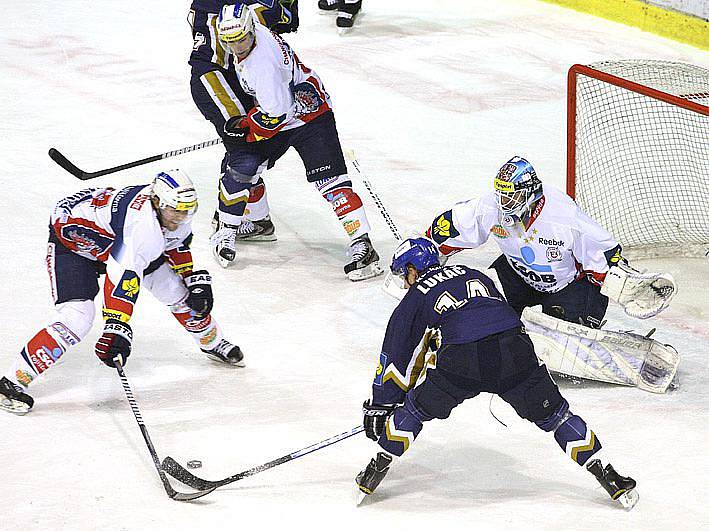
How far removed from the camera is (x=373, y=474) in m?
3.26

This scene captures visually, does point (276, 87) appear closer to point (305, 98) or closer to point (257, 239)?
point (305, 98)

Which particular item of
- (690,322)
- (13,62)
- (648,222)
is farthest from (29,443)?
(13,62)

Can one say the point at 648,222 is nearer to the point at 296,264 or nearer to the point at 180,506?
the point at 296,264

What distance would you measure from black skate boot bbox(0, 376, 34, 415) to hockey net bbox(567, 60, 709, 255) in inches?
96.3

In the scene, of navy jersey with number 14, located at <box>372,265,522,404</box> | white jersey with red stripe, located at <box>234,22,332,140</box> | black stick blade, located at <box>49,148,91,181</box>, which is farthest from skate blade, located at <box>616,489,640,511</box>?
black stick blade, located at <box>49,148,91,181</box>

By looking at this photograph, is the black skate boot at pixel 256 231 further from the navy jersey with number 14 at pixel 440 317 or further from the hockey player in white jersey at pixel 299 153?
the navy jersey with number 14 at pixel 440 317

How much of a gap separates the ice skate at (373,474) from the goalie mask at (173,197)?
0.97m

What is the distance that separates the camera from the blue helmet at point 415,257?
3225 mm

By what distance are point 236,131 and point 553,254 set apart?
5.28ft

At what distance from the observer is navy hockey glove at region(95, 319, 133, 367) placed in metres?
3.53

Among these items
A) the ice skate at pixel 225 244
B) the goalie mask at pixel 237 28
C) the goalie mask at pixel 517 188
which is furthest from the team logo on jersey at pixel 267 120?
the goalie mask at pixel 517 188

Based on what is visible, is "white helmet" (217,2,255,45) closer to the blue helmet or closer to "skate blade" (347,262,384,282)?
"skate blade" (347,262,384,282)

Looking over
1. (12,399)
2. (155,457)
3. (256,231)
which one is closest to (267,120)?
(256,231)

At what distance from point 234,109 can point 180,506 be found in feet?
7.25
